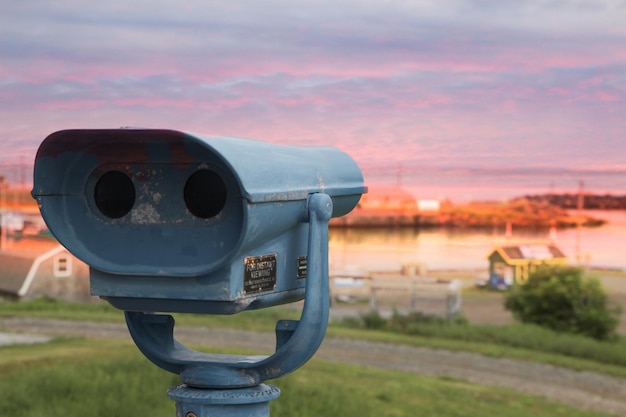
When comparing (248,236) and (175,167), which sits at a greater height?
(175,167)

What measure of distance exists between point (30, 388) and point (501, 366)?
6191 millimetres

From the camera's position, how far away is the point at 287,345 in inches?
125

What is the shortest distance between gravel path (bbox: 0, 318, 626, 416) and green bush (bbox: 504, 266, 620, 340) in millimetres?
2599

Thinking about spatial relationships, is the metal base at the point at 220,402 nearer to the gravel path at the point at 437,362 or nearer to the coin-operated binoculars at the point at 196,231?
the coin-operated binoculars at the point at 196,231

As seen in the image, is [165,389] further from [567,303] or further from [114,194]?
[567,303]

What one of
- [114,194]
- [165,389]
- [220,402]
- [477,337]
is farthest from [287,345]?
[477,337]

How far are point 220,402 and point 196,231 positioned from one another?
52cm

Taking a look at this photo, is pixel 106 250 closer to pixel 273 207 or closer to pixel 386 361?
pixel 273 207

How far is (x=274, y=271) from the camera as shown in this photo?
126 inches

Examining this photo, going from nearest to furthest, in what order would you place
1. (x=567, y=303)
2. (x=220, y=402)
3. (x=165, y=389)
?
(x=220, y=402) → (x=165, y=389) → (x=567, y=303)

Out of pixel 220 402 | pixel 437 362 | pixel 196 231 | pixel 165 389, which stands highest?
pixel 196 231

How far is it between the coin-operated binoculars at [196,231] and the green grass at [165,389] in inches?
116

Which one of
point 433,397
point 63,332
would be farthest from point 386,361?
point 63,332

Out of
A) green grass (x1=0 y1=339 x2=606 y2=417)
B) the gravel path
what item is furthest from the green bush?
green grass (x1=0 y1=339 x2=606 y2=417)
